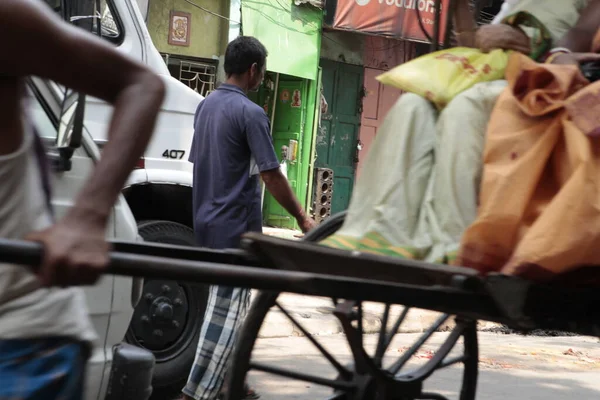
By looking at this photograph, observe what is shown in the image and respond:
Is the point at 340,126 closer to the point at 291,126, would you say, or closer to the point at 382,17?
the point at 291,126

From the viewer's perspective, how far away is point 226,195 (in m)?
4.92

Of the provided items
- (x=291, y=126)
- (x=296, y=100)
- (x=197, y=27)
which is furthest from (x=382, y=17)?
(x=197, y=27)

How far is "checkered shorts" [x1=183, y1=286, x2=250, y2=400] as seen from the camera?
477 centimetres

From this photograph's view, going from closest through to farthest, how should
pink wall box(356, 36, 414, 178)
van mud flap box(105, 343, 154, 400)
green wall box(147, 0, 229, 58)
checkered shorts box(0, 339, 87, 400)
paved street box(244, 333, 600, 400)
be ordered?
checkered shorts box(0, 339, 87, 400)
van mud flap box(105, 343, 154, 400)
paved street box(244, 333, 600, 400)
green wall box(147, 0, 229, 58)
pink wall box(356, 36, 414, 178)

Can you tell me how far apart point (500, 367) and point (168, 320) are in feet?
9.26

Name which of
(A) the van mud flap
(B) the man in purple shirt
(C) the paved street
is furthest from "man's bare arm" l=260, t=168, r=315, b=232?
(C) the paved street

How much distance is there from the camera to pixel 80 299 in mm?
1861

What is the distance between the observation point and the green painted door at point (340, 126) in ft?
51.0

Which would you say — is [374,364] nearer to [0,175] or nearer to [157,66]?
[0,175]

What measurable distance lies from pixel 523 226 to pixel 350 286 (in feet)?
2.37

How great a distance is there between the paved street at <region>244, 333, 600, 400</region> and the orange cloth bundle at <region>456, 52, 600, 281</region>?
3400 mm

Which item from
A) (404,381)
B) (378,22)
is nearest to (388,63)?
(378,22)

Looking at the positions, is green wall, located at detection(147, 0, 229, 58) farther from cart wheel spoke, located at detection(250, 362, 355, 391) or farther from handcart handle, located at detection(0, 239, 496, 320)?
handcart handle, located at detection(0, 239, 496, 320)

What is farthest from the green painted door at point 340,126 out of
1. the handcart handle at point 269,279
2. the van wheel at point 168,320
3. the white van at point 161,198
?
the handcart handle at point 269,279
